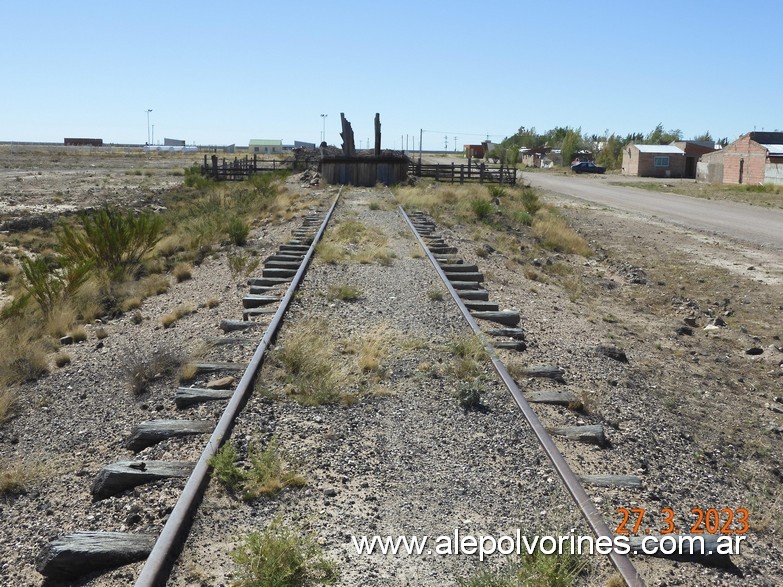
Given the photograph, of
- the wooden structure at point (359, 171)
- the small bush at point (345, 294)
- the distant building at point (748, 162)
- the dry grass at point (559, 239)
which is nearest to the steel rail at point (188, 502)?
the small bush at point (345, 294)

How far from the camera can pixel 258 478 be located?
552 centimetres

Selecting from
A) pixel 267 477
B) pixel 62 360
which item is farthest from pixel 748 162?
pixel 267 477

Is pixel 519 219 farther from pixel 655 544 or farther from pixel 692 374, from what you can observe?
pixel 655 544

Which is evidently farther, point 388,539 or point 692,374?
point 692,374

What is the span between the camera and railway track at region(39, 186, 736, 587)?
462cm

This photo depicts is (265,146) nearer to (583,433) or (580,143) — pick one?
(580,143)

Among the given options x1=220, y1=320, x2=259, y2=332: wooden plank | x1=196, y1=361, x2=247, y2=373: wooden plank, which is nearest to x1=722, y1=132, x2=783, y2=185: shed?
x1=220, y1=320, x2=259, y2=332: wooden plank

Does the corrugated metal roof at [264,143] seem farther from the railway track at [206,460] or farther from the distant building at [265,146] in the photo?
the railway track at [206,460]

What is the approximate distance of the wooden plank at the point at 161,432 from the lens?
21.0ft

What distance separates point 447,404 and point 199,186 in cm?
3890

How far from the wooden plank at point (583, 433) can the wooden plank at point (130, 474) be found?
9.28 ft

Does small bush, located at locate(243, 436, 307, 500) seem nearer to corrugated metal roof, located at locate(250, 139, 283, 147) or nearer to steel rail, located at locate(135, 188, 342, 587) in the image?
steel rail, located at locate(135, 188, 342, 587)

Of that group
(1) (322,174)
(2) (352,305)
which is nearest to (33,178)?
(1) (322,174)
